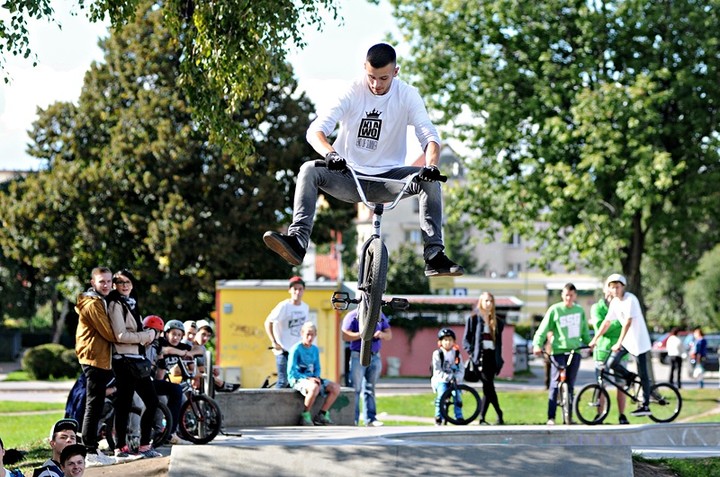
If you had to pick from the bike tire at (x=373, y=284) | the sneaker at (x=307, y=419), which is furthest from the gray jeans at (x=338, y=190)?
the sneaker at (x=307, y=419)

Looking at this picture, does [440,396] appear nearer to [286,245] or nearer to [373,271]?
[373,271]

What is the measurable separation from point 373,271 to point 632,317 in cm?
698

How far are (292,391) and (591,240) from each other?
54.3 ft

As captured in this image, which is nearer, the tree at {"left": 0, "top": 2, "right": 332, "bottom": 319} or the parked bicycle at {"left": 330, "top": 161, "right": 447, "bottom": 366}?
the parked bicycle at {"left": 330, "top": 161, "right": 447, "bottom": 366}

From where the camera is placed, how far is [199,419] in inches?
455

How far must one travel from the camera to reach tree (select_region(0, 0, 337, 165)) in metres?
13.4

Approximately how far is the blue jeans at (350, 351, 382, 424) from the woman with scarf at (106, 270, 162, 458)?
442cm

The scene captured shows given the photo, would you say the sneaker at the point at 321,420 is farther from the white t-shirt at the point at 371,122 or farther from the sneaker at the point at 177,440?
the white t-shirt at the point at 371,122

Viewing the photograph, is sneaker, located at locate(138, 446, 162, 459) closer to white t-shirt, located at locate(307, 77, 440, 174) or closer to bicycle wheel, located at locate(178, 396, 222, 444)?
bicycle wheel, located at locate(178, 396, 222, 444)

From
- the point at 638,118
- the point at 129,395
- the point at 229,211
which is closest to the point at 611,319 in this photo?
the point at 129,395

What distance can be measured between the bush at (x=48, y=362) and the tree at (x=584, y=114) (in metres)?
15.3

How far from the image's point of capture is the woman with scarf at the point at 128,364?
1043 centimetres

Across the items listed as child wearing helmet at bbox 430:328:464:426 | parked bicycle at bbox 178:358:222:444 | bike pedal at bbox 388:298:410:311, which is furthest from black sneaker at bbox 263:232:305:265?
child wearing helmet at bbox 430:328:464:426

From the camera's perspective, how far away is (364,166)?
894 centimetres
